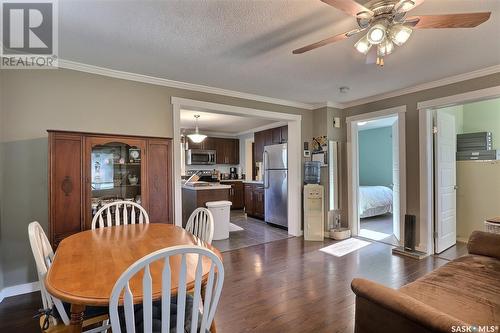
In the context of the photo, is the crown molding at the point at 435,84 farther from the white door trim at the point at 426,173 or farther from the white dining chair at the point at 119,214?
the white dining chair at the point at 119,214

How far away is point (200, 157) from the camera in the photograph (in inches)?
289

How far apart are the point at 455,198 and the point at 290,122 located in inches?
114

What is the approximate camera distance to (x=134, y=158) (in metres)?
2.79

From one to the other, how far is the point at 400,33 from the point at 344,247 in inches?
122

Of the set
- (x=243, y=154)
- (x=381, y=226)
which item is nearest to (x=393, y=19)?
(x=381, y=226)

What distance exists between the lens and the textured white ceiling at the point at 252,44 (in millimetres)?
1825

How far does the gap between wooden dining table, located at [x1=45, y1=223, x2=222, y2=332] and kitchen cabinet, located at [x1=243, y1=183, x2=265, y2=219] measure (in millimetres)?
3959

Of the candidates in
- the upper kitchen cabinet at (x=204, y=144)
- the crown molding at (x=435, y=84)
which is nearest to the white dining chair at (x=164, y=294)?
the crown molding at (x=435, y=84)

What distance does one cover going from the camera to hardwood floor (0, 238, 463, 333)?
1998 mm

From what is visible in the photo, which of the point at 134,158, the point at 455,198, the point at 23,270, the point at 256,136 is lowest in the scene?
the point at 23,270

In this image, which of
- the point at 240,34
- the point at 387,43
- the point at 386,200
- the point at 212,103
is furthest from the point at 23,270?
the point at 386,200

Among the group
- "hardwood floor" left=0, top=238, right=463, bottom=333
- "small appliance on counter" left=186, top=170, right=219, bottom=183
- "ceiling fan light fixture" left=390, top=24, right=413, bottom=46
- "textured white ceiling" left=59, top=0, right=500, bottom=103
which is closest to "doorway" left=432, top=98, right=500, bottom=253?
"hardwood floor" left=0, top=238, right=463, bottom=333

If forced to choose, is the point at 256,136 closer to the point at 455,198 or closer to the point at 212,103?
the point at 212,103

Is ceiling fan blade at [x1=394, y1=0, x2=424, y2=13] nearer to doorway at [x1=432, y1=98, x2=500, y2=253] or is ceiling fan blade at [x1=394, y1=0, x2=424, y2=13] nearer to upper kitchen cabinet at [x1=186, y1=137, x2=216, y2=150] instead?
doorway at [x1=432, y1=98, x2=500, y2=253]
